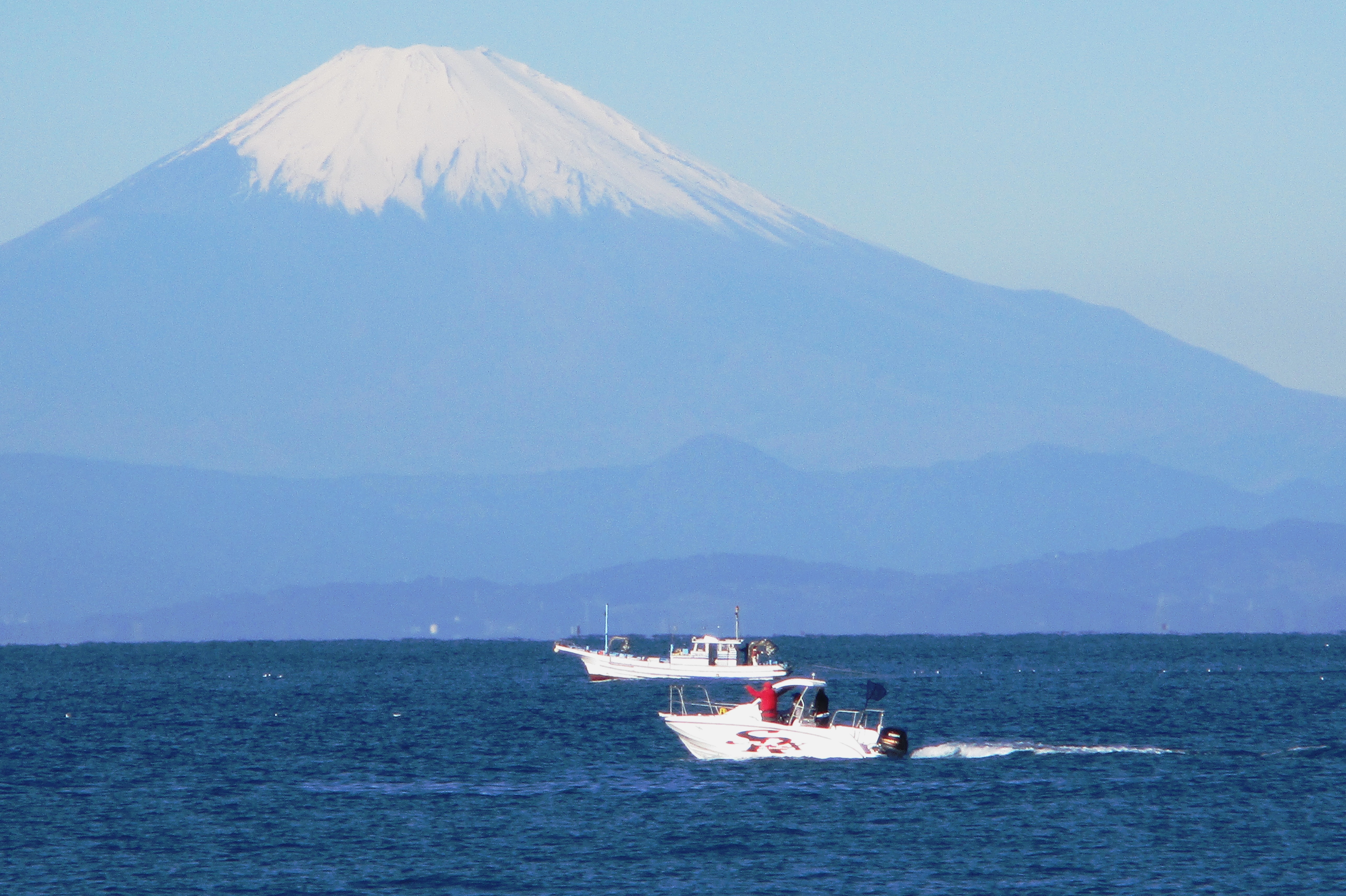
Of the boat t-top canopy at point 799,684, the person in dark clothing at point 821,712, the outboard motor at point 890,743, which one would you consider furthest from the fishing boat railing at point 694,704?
the outboard motor at point 890,743

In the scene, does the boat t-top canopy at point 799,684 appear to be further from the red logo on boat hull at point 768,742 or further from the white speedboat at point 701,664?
the white speedboat at point 701,664

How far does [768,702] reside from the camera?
2781 inches

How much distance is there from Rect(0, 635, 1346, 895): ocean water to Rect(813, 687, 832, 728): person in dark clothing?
1740mm

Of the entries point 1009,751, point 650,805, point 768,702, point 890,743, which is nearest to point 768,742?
point 768,702

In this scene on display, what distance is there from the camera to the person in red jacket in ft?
230

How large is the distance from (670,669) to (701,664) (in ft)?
8.88

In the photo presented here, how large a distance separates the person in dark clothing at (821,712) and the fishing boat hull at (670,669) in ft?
182

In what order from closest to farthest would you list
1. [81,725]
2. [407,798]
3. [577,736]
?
[407,798], [577,736], [81,725]

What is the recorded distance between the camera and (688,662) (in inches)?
5143

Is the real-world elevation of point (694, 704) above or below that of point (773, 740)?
above

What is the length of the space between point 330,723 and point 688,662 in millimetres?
37798

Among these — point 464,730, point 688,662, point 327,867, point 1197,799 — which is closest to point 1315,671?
point 688,662

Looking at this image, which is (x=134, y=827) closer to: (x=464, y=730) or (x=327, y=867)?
(x=327, y=867)

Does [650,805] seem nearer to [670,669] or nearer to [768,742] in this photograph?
[768,742]
